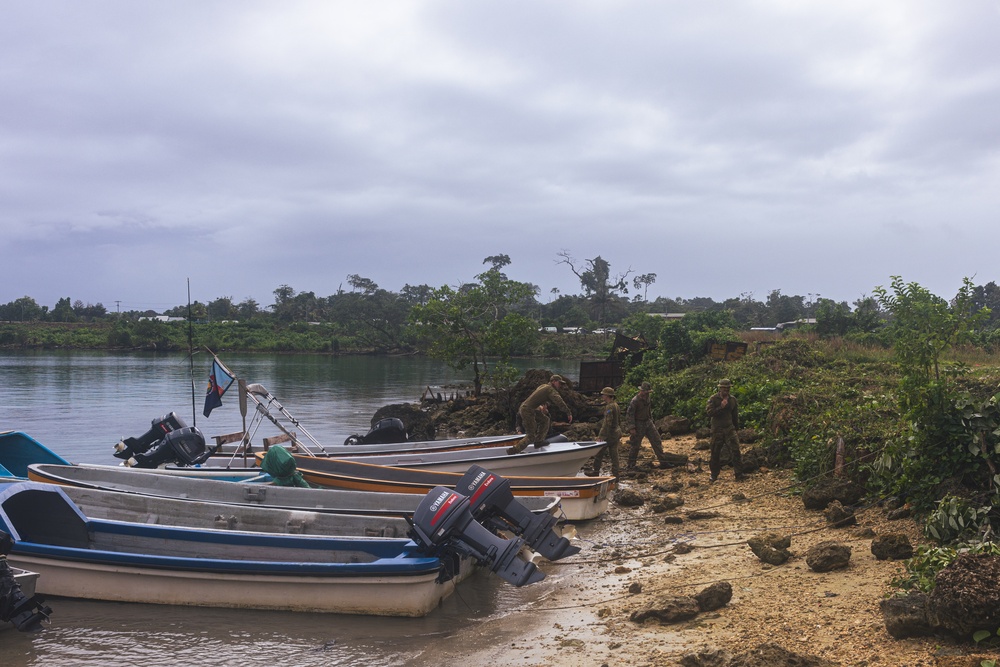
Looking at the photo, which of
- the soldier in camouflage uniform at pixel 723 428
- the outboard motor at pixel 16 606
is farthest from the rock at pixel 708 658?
the soldier in camouflage uniform at pixel 723 428

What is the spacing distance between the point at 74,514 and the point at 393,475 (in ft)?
14.8

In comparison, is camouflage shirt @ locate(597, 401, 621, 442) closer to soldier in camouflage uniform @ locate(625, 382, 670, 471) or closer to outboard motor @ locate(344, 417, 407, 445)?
soldier in camouflage uniform @ locate(625, 382, 670, 471)

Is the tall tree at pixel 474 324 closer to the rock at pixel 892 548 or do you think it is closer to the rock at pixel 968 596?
the rock at pixel 892 548

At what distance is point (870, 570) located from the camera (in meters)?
7.25

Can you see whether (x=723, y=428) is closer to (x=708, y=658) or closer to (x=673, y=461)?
(x=673, y=461)

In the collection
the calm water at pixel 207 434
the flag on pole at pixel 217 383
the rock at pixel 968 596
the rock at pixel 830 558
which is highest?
the flag on pole at pixel 217 383

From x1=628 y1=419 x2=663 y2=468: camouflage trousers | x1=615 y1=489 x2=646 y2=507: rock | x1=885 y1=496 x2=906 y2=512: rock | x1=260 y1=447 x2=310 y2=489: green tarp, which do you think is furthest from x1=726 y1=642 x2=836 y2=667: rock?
x1=628 y1=419 x2=663 y2=468: camouflage trousers

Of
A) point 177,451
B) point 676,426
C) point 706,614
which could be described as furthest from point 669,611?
point 676,426

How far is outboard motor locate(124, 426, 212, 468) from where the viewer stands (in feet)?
48.6

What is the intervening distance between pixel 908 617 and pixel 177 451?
12.8m

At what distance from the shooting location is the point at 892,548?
742cm

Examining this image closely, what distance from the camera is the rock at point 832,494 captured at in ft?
31.9

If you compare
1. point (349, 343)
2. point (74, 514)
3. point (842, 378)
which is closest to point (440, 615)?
point (74, 514)

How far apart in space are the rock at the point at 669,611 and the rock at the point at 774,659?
1.25 metres
